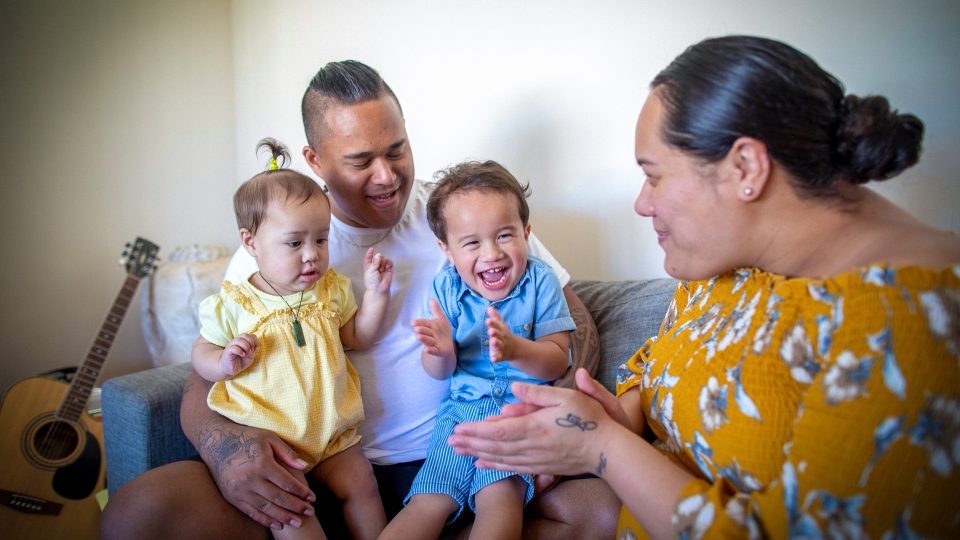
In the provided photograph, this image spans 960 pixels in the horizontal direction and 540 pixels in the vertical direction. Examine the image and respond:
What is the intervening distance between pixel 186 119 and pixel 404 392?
2156 mm

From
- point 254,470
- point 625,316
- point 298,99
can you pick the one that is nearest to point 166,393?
point 254,470

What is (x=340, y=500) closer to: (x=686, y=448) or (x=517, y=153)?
(x=686, y=448)

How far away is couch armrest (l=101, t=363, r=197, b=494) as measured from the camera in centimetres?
163

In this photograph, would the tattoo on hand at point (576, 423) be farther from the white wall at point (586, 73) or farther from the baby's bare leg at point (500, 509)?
the white wall at point (586, 73)

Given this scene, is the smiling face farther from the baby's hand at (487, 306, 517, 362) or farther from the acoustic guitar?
the acoustic guitar

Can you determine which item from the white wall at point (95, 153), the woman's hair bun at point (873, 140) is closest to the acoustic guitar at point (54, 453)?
the white wall at point (95, 153)

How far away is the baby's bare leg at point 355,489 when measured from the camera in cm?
146

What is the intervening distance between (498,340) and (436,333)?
0.74ft

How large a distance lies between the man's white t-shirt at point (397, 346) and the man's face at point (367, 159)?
80 mm

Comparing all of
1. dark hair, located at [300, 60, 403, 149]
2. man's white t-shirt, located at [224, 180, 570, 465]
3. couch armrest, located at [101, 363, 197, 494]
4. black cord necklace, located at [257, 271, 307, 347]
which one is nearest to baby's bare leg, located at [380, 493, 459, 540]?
man's white t-shirt, located at [224, 180, 570, 465]

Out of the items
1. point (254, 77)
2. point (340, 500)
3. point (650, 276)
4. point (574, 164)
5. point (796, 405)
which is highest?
point (254, 77)

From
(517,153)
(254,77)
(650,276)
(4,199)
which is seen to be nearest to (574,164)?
(517,153)

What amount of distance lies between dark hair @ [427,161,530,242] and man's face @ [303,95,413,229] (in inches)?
5.2

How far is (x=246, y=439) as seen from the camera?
1404mm
